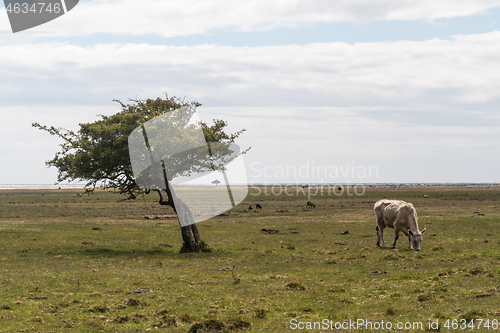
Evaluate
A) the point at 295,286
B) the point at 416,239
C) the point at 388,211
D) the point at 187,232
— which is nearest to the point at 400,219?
the point at 388,211

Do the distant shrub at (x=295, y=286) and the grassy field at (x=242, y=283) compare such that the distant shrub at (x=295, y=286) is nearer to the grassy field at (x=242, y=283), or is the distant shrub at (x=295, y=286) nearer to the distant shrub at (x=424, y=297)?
the grassy field at (x=242, y=283)

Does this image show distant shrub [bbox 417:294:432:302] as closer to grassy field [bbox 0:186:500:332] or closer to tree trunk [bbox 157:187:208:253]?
grassy field [bbox 0:186:500:332]

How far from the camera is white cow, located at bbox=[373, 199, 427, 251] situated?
26250 mm

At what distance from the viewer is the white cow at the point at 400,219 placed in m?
26.2

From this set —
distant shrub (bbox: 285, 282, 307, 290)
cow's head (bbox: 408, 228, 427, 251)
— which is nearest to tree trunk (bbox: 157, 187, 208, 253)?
distant shrub (bbox: 285, 282, 307, 290)

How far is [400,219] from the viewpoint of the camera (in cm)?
2748

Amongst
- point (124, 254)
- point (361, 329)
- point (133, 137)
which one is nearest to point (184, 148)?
point (133, 137)

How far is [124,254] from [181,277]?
8687 mm

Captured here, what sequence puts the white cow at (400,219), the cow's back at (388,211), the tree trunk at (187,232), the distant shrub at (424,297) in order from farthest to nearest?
the cow's back at (388,211) → the tree trunk at (187,232) → the white cow at (400,219) → the distant shrub at (424,297)

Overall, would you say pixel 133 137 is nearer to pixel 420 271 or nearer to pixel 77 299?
pixel 77 299

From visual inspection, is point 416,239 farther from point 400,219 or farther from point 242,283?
point 242,283

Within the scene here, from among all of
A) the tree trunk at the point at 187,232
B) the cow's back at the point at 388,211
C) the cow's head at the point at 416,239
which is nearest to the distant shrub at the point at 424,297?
Result: the cow's head at the point at 416,239

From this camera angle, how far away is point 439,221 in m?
45.7

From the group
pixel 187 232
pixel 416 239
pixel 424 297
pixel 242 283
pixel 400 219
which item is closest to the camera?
pixel 424 297
